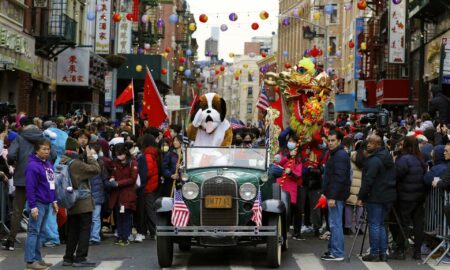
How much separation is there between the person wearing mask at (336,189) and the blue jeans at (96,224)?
398cm

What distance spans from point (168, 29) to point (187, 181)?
79.3 m

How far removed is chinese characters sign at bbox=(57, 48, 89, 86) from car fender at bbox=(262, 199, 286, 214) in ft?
77.0

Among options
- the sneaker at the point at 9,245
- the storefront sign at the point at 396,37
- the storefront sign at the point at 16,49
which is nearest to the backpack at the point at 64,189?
the sneaker at the point at 9,245

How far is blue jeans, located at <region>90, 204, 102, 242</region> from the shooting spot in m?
14.8

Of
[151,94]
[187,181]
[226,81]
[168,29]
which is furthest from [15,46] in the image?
[226,81]

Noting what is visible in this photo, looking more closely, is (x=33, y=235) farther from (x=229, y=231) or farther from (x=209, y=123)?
(x=209, y=123)

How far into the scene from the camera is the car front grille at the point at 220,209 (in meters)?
11.7

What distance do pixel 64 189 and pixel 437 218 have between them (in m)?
5.40

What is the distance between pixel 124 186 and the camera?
1479 centimetres

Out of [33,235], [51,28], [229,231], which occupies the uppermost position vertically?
[51,28]

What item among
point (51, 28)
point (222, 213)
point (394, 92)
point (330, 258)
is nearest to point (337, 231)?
point (330, 258)

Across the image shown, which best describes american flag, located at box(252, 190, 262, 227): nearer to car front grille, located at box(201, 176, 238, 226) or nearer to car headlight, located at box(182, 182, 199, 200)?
car front grille, located at box(201, 176, 238, 226)

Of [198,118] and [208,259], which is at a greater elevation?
[198,118]

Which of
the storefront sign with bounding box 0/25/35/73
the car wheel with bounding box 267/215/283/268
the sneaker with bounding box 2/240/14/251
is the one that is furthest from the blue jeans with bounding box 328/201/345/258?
the storefront sign with bounding box 0/25/35/73
